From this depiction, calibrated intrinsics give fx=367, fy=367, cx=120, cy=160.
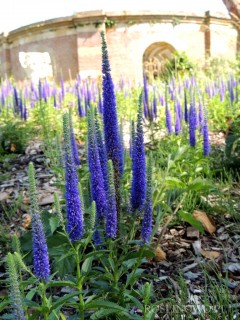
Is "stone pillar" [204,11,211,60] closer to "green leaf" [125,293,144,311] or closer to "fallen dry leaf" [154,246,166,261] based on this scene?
"fallen dry leaf" [154,246,166,261]

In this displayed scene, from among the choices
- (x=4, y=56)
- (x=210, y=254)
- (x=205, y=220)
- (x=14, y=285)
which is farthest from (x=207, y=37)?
(x=14, y=285)

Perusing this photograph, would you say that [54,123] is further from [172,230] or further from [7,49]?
[7,49]

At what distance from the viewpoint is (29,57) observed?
1555 cm

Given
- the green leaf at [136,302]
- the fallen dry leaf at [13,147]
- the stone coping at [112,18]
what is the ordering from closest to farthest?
the green leaf at [136,302], the fallen dry leaf at [13,147], the stone coping at [112,18]

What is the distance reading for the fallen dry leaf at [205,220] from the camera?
3.00 metres

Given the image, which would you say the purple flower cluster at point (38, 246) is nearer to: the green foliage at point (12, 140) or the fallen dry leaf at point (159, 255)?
the fallen dry leaf at point (159, 255)

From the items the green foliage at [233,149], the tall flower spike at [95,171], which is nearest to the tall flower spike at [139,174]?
the tall flower spike at [95,171]

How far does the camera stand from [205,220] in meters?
3.04

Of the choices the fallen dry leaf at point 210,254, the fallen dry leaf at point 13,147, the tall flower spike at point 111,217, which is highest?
the fallen dry leaf at point 13,147

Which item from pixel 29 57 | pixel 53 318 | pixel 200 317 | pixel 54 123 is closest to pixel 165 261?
pixel 200 317

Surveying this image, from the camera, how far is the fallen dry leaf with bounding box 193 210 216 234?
300 centimetres

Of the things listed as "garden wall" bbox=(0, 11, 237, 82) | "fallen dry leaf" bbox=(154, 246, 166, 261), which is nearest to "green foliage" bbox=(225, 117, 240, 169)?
"fallen dry leaf" bbox=(154, 246, 166, 261)

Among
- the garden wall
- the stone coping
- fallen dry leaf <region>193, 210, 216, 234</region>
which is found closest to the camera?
fallen dry leaf <region>193, 210, 216, 234</region>

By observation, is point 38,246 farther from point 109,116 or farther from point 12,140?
point 12,140
